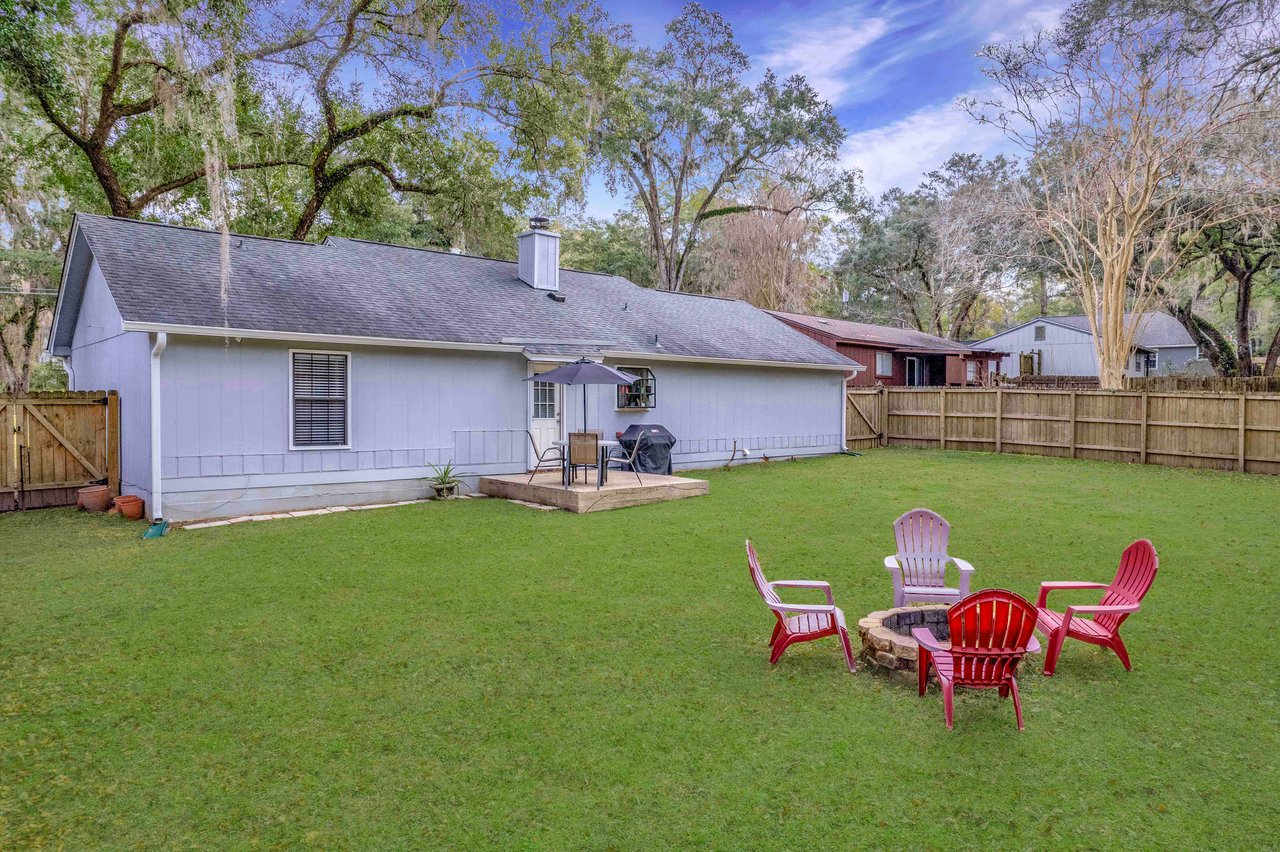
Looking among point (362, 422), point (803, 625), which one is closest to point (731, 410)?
point (362, 422)

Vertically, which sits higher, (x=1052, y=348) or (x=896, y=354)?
(x=1052, y=348)

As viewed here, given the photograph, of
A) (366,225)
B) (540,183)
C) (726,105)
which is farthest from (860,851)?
(726,105)

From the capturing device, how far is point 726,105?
24.8 metres

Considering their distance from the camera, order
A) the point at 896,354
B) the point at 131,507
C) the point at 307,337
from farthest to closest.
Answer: the point at 896,354
the point at 307,337
the point at 131,507

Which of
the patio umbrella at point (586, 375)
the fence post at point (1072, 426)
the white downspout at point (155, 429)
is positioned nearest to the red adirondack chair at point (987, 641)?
the patio umbrella at point (586, 375)

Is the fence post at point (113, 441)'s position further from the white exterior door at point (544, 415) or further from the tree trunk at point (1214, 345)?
the tree trunk at point (1214, 345)

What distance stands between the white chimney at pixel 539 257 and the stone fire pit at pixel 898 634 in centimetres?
1127

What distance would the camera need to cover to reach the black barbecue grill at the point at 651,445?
12703mm

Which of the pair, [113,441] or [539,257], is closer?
[113,441]

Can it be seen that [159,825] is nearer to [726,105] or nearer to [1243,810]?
[1243,810]

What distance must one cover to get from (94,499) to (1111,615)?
11723 mm

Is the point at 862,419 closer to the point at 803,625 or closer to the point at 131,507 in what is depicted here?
the point at 803,625

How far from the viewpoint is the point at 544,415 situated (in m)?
12.2

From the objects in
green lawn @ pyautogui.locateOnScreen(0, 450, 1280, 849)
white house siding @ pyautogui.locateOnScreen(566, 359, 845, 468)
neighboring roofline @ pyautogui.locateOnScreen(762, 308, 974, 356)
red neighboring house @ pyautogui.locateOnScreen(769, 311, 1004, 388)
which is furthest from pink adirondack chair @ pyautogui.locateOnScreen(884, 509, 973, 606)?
red neighboring house @ pyautogui.locateOnScreen(769, 311, 1004, 388)
